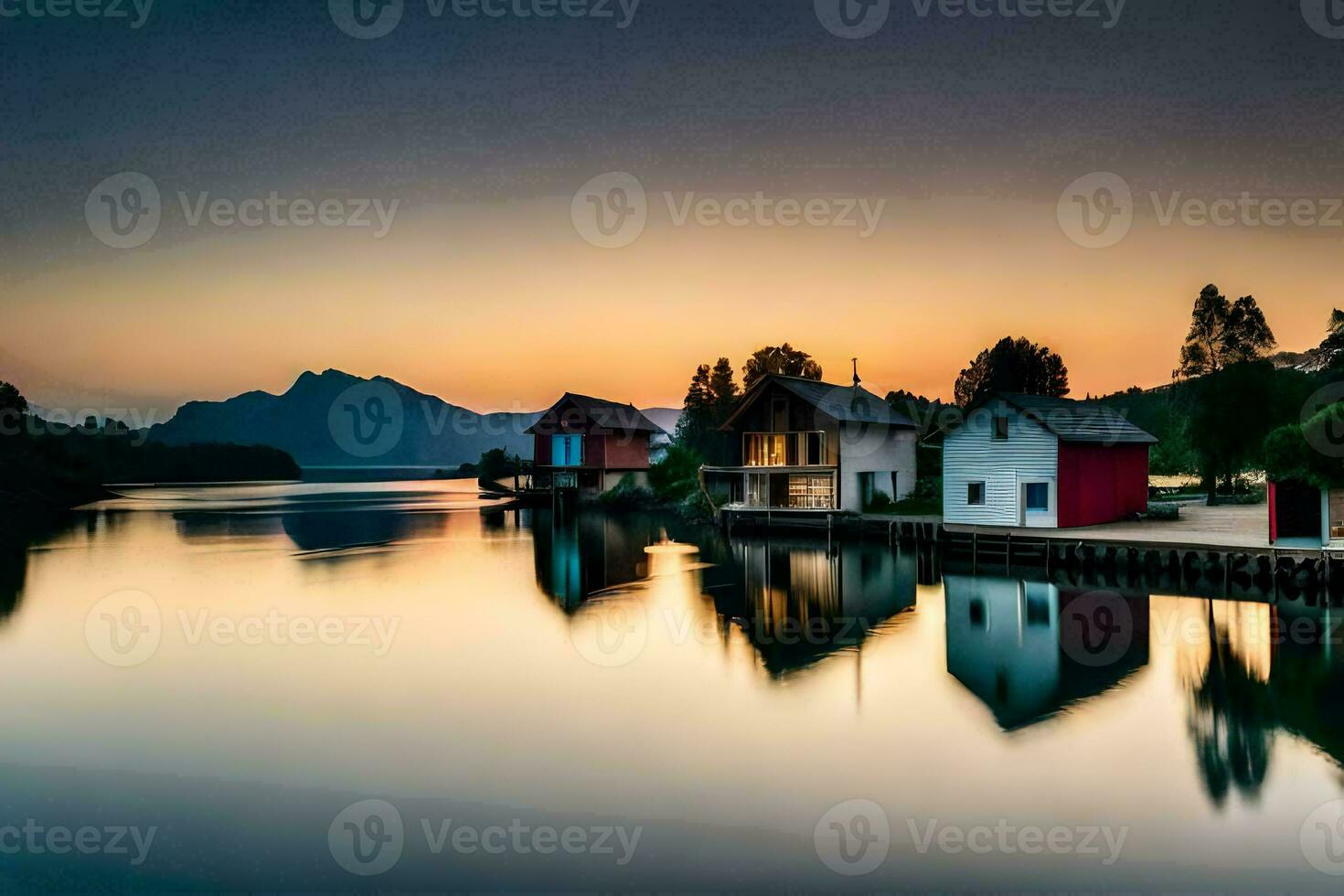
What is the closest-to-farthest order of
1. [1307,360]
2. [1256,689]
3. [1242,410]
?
1. [1256,689]
2. [1242,410]
3. [1307,360]

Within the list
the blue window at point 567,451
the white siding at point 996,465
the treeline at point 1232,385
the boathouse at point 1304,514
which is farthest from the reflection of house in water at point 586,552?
the treeline at point 1232,385

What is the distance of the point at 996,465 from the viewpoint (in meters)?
34.8

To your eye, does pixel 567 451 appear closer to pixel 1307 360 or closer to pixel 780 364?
pixel 780 364

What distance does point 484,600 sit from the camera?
28.1 m

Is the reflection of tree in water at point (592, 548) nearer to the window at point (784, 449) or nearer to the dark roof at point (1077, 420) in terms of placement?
the window at point (784, 449)

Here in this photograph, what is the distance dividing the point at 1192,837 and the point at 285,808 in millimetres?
11847

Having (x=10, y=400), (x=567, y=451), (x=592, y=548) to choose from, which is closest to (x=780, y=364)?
(x=567, y=451)

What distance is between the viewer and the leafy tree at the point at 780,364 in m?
74.3

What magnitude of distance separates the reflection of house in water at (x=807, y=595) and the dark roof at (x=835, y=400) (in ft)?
24.7

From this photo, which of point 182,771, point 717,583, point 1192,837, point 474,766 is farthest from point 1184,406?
point 182,771

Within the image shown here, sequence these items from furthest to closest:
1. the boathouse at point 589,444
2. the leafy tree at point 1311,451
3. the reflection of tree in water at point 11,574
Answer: the boathouse at point 589,444 → the reflection of tree in water at point 11,574 → the leafy tree at point 1311,451

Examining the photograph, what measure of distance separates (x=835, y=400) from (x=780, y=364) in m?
31.1

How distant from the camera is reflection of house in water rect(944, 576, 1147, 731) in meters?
16.0

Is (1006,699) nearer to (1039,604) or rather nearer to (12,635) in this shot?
(1039,604)
